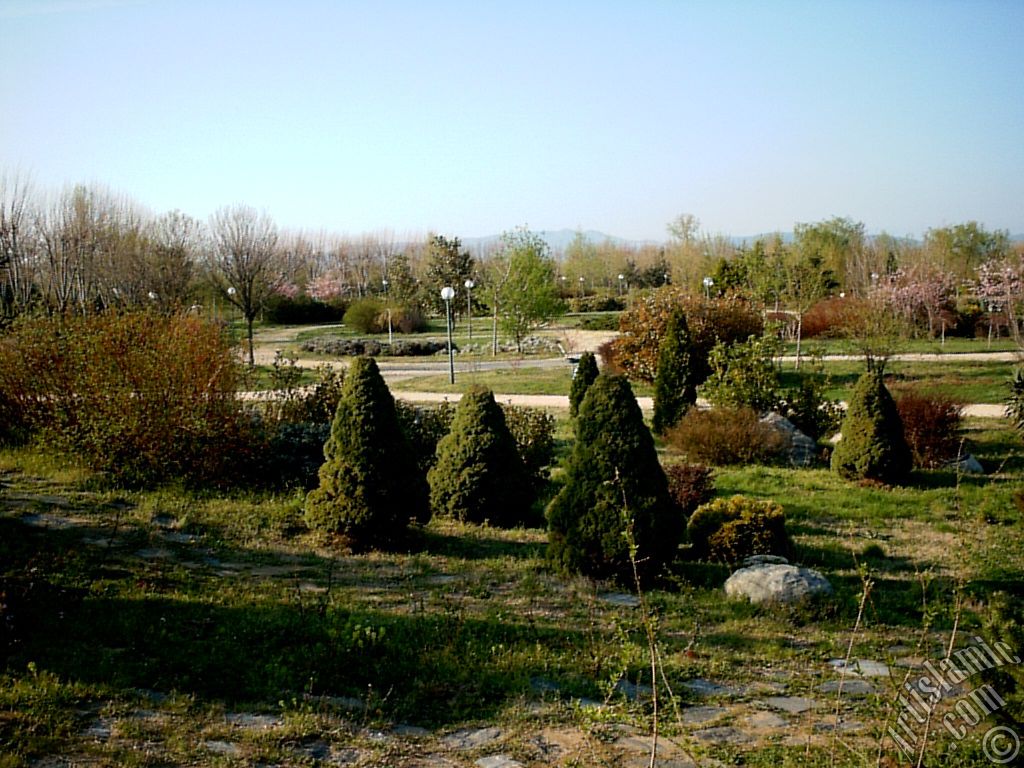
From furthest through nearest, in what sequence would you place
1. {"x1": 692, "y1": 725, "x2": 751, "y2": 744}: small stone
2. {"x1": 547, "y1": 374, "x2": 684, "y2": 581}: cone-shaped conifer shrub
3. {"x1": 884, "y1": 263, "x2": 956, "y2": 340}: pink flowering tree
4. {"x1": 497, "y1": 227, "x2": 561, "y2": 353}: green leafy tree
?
{"x1": 497, "y1": 227, "x2": 561, "y2": 353}: green leafy tree
{"x1": 884, "y1": 263, "x2": 956, "y2": 340}: pink flowering tree
{"x1": 547, "y1": 374, "x2": 684, "y2": 581}: cone-shaped conifer shrub
{"x1": 692, "y1": 725, "x2": 751, "y2": 744}: small stone

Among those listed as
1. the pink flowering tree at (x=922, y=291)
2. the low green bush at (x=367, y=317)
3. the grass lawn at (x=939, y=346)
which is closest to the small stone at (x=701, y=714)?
the grass lawn at (x=939, y=346)

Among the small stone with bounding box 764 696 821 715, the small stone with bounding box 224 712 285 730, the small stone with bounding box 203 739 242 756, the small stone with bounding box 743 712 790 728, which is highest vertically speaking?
the small stone with bounding box 203 739 242 756

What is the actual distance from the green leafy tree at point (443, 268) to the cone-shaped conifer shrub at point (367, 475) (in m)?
32.4

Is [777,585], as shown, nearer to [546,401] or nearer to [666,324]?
[546,401]

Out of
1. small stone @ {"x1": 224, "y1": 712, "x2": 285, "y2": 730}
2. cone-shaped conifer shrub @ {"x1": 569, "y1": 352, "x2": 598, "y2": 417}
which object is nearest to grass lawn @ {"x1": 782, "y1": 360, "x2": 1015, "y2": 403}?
cone-shaped conifer shrub @ {"x1": 569, "y1": 352, "x2": 598, "y2": 417}

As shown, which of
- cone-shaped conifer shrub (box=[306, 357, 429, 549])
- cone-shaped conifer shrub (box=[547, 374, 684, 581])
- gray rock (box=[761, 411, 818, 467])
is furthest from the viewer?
gray rock (box=[761, 411, 818, 467])

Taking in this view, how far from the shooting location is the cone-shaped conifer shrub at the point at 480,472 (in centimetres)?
816

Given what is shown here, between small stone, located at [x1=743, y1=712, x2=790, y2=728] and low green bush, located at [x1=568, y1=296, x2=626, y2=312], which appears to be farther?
low green bush, located at [x1=568, y1=296, x2=626, y2=312]

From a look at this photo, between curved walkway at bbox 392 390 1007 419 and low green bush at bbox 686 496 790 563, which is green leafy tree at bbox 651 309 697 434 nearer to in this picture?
curved walkway at bbox 392 390 1007 419

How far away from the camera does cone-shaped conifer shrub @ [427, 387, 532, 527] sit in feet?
26.8

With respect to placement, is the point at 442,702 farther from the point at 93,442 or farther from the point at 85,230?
the point at 85,230

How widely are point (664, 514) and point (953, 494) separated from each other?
5323 millimetres

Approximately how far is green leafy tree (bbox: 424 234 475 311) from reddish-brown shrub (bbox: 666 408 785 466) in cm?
2811

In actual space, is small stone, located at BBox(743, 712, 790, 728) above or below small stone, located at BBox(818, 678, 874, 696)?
above
